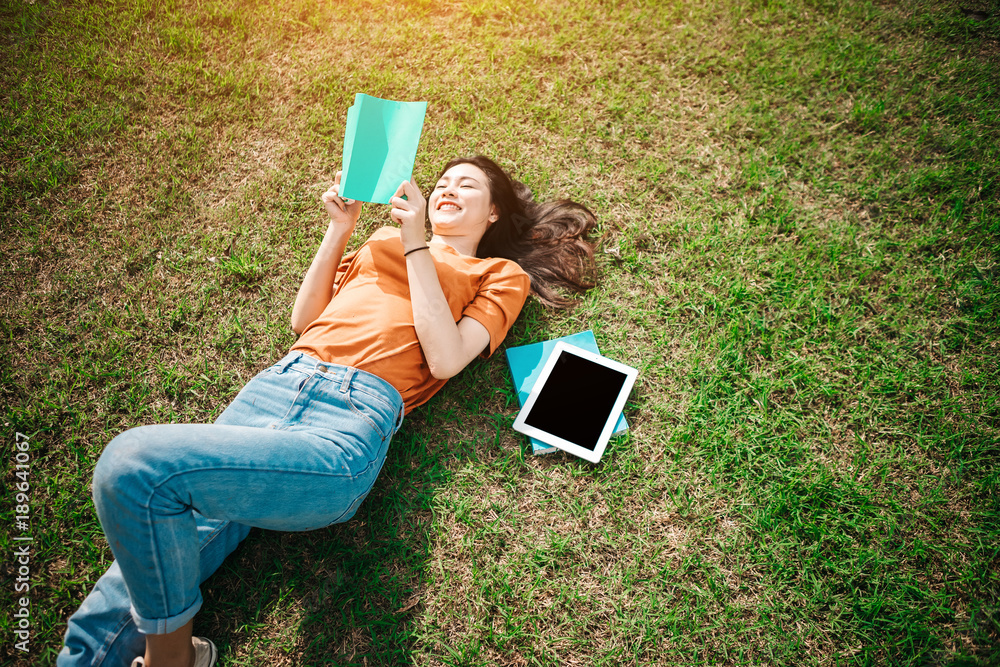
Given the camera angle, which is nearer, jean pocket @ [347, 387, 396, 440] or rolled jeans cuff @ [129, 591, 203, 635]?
rolled jeans cuff @ [129, 591, 203, 635]

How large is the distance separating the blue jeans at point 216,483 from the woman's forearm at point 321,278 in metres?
0.44

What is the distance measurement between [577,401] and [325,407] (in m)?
1.39

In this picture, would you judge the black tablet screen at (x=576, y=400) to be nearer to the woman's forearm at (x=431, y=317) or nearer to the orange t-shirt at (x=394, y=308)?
the orange t-shirt at (x=394, y=308)

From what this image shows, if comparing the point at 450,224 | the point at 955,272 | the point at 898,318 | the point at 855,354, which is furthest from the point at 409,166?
the point at 955,272

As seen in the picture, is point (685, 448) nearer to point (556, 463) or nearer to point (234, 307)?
point (556, 463)

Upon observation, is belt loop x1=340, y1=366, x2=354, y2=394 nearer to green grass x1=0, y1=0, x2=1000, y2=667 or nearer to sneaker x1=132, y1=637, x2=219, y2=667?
green grass x1=0, y1=0, x2=1000, y2=667

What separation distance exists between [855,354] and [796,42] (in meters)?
2.44

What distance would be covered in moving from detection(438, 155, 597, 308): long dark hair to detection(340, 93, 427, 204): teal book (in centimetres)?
66

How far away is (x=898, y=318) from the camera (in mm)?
3041

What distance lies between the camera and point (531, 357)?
3014 millimetres

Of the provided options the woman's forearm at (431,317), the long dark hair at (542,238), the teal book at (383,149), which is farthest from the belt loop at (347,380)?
the long dark hair at (542,238)

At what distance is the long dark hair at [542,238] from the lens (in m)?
3.10

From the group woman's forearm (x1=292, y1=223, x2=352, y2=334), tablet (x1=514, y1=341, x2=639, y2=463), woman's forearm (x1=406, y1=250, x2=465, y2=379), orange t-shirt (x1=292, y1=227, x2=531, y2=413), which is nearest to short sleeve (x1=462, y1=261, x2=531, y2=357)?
orange t-shirt (x1=292, y1=227, x2=531, y2=413)

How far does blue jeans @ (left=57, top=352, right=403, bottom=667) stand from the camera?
5.93 ft
